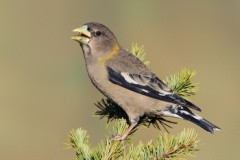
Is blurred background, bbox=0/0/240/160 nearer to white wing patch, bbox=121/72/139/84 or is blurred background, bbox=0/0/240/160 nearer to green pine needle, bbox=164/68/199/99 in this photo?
white wing patch, bbox=121/72/139/84

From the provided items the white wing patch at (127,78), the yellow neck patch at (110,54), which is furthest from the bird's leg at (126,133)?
the yellow neck patch at (110,54)

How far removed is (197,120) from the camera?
18.1 ft

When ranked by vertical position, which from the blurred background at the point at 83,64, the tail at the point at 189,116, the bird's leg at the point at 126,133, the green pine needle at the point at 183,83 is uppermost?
the blurred background at the point at 83,64

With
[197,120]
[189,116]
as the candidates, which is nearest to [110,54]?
[189,116]

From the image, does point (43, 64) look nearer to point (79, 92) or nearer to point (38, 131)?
point (79, 92)

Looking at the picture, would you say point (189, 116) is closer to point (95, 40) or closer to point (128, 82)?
point (128, 82)

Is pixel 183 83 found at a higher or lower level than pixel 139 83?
lower

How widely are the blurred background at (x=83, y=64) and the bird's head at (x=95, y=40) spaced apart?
237 inches

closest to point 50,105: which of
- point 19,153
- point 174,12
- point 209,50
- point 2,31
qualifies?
point 19,153

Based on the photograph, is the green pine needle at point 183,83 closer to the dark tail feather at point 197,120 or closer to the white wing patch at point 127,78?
the dark tail feather at point 197,120

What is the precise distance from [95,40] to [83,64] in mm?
10595

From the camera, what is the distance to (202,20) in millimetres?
20750

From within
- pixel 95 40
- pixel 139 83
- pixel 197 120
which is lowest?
pixel 197 120

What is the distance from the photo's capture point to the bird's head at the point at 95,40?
6082mm
